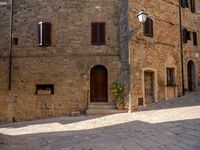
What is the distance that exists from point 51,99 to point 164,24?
7.52 meters

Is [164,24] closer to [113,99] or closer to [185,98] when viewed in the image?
[185,98]

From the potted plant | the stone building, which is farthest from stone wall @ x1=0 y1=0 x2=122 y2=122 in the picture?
the potted plant

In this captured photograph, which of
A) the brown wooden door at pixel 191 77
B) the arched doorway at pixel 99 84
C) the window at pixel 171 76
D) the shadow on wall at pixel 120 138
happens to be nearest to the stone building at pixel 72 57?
the arched doorway at pixel 99 84

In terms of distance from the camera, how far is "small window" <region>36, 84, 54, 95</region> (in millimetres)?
14015

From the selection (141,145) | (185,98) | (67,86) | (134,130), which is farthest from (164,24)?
(141,145)

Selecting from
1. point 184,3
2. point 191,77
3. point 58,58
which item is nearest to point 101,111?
point 58,58

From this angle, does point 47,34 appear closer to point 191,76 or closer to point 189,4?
point 191,76

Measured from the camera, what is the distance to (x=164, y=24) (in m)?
15.6

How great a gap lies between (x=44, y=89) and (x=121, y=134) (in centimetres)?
694

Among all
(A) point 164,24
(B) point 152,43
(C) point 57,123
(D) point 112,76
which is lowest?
(C) point 57,123

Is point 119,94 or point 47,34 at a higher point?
point 47,34

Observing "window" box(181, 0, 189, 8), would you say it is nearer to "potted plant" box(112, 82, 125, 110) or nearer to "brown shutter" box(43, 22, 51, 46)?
"potted plant" box(112, 82, 125, 110)

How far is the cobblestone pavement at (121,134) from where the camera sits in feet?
22.7

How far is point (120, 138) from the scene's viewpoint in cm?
772
